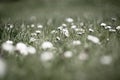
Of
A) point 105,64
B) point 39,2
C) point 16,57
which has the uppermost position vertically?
point 105,64

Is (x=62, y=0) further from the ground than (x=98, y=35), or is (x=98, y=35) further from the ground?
(x=98, y=35)

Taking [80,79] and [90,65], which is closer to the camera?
[80,79]

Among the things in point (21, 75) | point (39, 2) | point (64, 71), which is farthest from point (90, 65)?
point (39, 2)

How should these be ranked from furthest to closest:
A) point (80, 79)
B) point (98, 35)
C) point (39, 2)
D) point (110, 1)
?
1. point (39, 2)
2. point (110, 1)
3. point (98, 35)
4. point (80, 79)

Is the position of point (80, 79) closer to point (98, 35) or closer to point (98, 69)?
point (98, 69)

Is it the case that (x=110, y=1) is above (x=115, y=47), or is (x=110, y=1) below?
below

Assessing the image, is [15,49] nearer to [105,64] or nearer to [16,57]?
[16,57]

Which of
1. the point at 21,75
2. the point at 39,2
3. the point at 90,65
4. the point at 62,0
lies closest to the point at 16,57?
the point at 21,75

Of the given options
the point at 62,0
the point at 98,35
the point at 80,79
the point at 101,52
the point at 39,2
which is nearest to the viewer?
the point at 80,79

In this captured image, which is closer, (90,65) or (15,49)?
(90,65)
